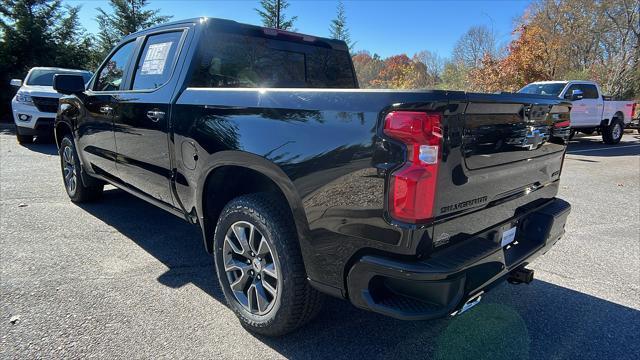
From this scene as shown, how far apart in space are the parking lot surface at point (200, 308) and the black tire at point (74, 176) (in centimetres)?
45

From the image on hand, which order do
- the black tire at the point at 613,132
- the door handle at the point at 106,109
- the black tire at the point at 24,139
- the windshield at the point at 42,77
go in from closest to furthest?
the door handle at the point at 106,109
the black tire at the point at 24,139
the windshield at the point at 42,77
the black tire at the point at 613,132

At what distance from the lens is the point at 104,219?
4785mm

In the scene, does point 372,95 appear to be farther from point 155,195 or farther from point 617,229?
point 617,229

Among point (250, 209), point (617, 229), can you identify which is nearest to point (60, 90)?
point (250, 209)

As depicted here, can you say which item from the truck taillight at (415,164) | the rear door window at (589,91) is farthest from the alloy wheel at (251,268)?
the rear door window at (589,91)

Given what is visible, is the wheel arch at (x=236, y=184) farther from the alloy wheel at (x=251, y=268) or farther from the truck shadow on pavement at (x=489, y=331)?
the truck shadow on pavement at (x=489, y=331)

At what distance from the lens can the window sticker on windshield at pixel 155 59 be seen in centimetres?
342

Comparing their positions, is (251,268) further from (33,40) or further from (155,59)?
(33,40)

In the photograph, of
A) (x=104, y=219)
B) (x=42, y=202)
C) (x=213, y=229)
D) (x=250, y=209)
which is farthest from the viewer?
(x=42, y=202)

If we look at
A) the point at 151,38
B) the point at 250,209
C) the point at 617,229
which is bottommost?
the point at 617,229

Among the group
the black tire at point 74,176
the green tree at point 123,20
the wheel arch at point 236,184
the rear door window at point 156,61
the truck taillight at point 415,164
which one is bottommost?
the black tire at point 74,176

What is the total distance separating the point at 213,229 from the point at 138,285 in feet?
2.62

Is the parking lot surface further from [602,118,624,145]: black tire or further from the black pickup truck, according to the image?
[602,118,624,145]: black tire

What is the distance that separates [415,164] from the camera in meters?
1.78
